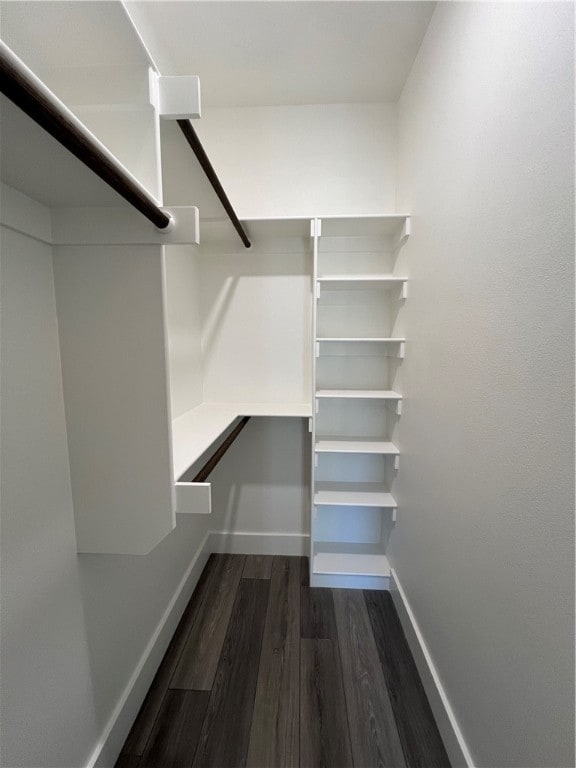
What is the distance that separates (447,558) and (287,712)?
856 mm

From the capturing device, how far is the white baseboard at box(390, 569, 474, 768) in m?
1.00

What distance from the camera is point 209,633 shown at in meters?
1.52

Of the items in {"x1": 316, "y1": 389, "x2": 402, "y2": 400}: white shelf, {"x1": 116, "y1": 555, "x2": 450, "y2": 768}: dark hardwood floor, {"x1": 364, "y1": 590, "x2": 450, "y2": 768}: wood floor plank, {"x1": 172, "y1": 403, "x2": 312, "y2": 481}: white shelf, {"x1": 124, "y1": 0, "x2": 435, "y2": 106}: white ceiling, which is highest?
{"x1": 124, "y1": 0, "x2": 435, "y2": 106}: white ceiling

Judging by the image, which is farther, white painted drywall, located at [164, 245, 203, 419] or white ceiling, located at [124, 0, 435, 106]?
white painted drywall, located at [164, 245, 203, 419]

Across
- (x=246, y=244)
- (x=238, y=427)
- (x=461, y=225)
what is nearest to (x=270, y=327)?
(x=246, y=244)

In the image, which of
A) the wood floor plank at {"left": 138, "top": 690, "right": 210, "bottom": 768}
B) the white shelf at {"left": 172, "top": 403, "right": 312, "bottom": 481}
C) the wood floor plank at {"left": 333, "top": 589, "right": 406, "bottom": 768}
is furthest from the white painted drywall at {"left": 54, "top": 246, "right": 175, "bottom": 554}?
the wood floor plank at {"left": 333, "top": 589, "right": 406, "bottom": 768}

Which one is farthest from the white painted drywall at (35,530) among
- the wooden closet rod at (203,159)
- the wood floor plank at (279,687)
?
the wood floor plank at (279,687)

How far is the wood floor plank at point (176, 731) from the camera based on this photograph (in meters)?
1.06

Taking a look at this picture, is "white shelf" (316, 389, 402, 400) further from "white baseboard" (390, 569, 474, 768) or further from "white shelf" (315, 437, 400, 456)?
"white baseboard" (390, 569, 474, 768)

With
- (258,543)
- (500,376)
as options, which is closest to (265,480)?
(258,543)

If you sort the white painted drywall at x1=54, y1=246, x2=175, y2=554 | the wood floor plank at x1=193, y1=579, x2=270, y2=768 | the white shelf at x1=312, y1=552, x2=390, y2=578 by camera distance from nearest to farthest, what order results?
the white painted drywall at x1=54, y1=246, x2=175, y2=554
the wood floor plank at x1=193, y1=579, x2=270, y2=768
the white shelf at x1=312, y1=552, x2=390, y2=578

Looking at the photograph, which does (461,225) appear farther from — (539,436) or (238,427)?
(238,427)

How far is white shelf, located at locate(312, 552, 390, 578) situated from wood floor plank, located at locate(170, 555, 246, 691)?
0.51 m

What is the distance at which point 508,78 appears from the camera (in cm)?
80
